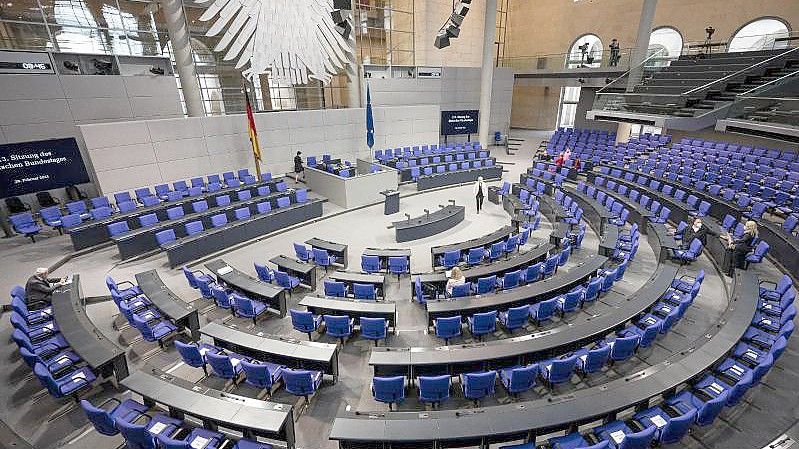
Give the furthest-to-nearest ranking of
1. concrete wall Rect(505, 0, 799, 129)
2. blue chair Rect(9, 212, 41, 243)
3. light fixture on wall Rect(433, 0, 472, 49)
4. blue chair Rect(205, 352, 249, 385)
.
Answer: concrete wall Rect(505, 0, 799, 129), light fixture on wall Rect(433, 0, 472, 49), blue chair Rect(9, 212, 41, 243), blue chair Rect(205, 352, 249, 385)

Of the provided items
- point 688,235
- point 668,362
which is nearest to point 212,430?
point 668,362

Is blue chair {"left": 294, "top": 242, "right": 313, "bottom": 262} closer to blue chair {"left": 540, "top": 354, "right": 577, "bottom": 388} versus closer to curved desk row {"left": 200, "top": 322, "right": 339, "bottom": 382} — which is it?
curved desk row {"left": 200, "top": 322, "right": 339, "bottom": 382}

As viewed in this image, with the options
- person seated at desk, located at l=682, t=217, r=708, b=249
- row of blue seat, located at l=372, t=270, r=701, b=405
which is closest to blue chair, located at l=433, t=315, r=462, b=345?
row of blue seat, located at l=372, t=270, r=701, b=405

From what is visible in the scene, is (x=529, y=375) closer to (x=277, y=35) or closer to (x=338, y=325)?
(x=338, y=325)

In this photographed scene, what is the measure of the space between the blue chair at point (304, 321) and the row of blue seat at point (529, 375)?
7.05 feet

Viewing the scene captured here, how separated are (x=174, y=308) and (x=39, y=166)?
38.0 ft

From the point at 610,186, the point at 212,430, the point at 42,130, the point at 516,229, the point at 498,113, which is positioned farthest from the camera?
the point at 498,113

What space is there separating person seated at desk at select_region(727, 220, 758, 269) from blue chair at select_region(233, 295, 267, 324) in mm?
11544

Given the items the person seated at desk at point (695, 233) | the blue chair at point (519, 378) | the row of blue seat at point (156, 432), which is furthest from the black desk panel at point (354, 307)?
the person seated at desk at point (695, 233)

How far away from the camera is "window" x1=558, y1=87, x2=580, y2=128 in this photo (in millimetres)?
32500

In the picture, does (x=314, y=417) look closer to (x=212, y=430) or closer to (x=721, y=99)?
(x=212, y=430)

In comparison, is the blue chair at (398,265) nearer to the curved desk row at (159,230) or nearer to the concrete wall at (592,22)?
the curved desk row at (159,230)

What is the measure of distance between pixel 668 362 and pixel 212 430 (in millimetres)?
6818

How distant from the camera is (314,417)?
589cm
